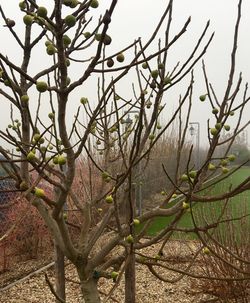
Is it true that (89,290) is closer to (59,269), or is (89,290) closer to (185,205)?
(185,205)

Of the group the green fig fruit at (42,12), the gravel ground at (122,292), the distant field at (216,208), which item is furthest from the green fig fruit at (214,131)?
the gravel ground at (122,292)

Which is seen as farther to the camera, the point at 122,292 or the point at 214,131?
the point at 122,292

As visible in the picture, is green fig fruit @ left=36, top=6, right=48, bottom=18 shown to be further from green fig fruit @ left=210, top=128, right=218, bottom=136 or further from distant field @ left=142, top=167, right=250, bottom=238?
distant field @ left=142, top=167, right=250, bottom=238

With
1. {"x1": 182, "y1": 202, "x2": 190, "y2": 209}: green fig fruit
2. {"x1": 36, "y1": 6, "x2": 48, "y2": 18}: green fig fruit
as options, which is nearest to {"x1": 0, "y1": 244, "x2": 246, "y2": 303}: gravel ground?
{"x1": 182, "y1": 202, "x2": 190, "y2": 209}: green fig fruit

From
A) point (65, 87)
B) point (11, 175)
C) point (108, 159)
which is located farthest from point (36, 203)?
point (108, 159)

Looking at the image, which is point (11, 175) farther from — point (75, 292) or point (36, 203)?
point (75, 292)

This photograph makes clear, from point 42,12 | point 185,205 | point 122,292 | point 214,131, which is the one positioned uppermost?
point 42,12

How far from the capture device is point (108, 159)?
2381 mm

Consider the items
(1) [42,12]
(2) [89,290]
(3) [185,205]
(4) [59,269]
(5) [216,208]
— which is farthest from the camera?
(5) [216,208]

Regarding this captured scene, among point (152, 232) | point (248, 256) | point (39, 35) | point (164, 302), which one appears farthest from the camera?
point (152, 232)

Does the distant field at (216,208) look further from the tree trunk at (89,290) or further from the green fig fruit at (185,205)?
the tree trunk at (89,290)

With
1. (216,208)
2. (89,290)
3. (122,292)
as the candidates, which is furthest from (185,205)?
(216,208)

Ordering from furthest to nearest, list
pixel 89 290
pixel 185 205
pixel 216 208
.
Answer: pixel 216 208, pixel 89 290, pixel 185 205

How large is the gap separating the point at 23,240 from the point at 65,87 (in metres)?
5.71
